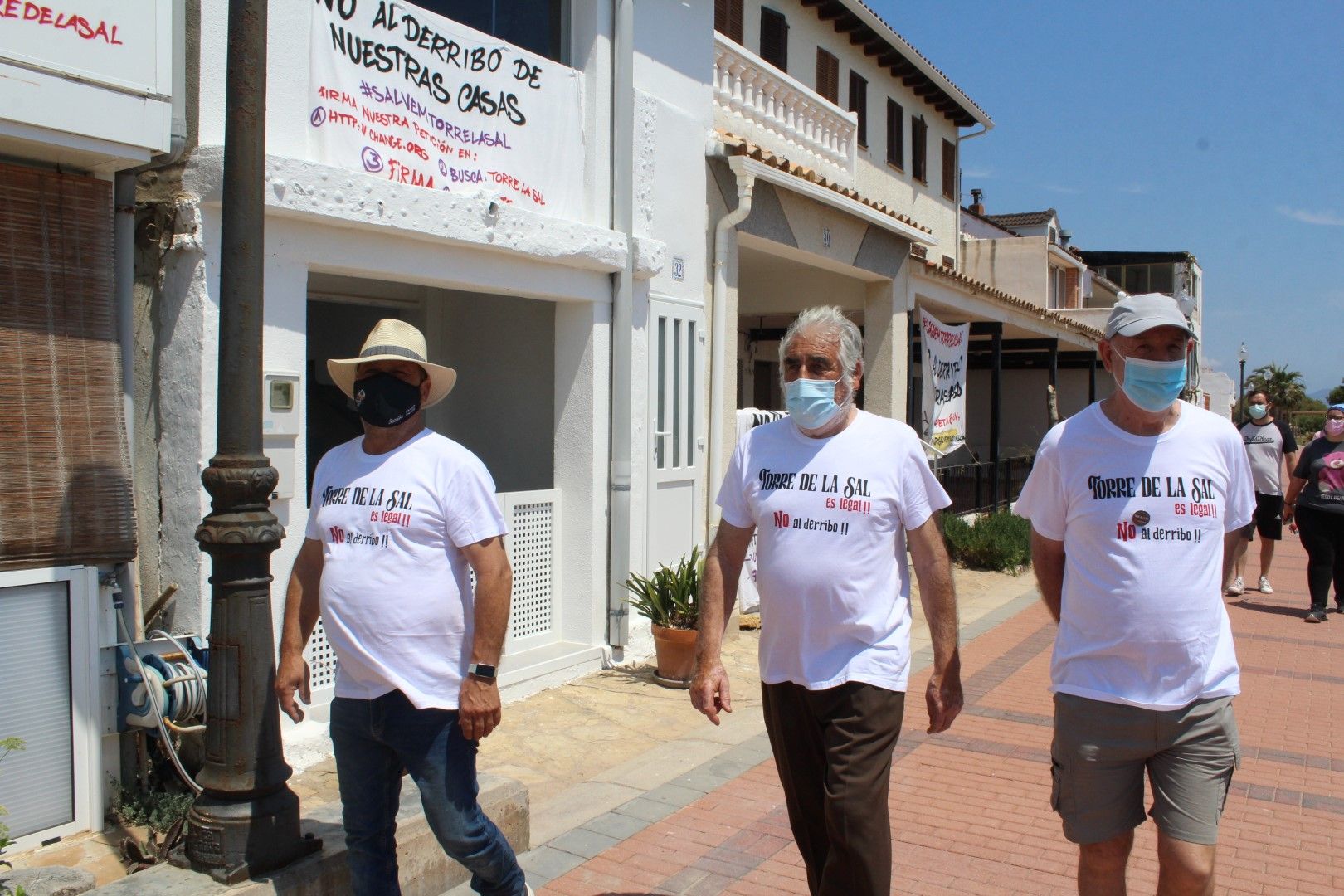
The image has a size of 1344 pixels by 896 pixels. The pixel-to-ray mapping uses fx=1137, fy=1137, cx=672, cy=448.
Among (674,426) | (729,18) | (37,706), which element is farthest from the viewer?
(729,18)

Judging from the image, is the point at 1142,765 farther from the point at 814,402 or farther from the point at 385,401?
the point at 385,401

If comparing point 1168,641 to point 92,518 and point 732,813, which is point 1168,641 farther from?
point 92,518

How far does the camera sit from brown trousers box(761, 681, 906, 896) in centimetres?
316

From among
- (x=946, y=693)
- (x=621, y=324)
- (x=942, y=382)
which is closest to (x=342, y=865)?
(x=946, y=693)

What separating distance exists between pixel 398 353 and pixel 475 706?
107cm

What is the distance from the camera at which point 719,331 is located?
357 inches

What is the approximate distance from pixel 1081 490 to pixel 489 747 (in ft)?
12.5

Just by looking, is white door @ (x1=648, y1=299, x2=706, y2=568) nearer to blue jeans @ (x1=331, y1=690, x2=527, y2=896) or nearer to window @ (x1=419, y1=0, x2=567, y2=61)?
window @ (x1=419, y1=0, x2=567, y2=61)

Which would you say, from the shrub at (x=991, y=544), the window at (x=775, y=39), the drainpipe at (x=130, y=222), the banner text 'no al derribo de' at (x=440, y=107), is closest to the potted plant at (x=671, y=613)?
the banner text 'no al derribo de' at (x=440, y=107)

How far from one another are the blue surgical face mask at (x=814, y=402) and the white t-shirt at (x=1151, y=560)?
0.70m

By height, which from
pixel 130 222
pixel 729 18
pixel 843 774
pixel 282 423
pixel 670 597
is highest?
pixel 729 18

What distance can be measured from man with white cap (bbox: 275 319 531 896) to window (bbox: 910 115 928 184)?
16735mm

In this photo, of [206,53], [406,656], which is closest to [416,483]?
[406,656]

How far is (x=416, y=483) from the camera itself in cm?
329
